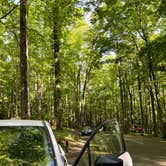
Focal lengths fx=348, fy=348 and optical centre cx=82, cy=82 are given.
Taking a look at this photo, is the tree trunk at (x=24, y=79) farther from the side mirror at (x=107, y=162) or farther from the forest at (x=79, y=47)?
the side mirror at (x=107, y=162)

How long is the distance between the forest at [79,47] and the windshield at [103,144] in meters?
9.12

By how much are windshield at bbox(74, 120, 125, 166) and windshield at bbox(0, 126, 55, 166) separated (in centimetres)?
62

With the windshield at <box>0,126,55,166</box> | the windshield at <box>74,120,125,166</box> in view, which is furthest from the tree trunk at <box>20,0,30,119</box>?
the windshield at <box>74,120,125,166</box>

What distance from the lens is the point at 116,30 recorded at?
30.4 m

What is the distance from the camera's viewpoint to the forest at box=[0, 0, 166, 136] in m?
15.5

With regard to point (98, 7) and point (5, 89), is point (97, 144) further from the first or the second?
point (5, 89)

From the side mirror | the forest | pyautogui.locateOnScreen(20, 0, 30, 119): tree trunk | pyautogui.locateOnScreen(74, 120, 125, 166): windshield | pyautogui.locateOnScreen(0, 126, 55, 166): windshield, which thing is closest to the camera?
the side mirror

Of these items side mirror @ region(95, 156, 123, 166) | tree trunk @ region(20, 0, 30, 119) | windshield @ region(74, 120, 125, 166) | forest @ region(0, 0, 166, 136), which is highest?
forest @ region(0, 0, 166, 136)

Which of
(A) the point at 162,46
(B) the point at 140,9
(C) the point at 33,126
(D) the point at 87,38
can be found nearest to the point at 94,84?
(D) the point at 87,38

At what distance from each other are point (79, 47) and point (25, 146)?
3813 cm

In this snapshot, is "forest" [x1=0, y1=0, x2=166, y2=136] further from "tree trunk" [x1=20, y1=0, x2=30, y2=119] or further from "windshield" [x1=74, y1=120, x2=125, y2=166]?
"windshield" [x1=74, y1=120, x2=125, y2=166]

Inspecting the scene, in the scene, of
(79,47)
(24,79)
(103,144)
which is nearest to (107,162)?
(103,144)

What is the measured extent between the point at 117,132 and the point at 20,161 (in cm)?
132

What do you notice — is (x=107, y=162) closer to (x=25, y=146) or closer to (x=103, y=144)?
(x=103, y=144)
